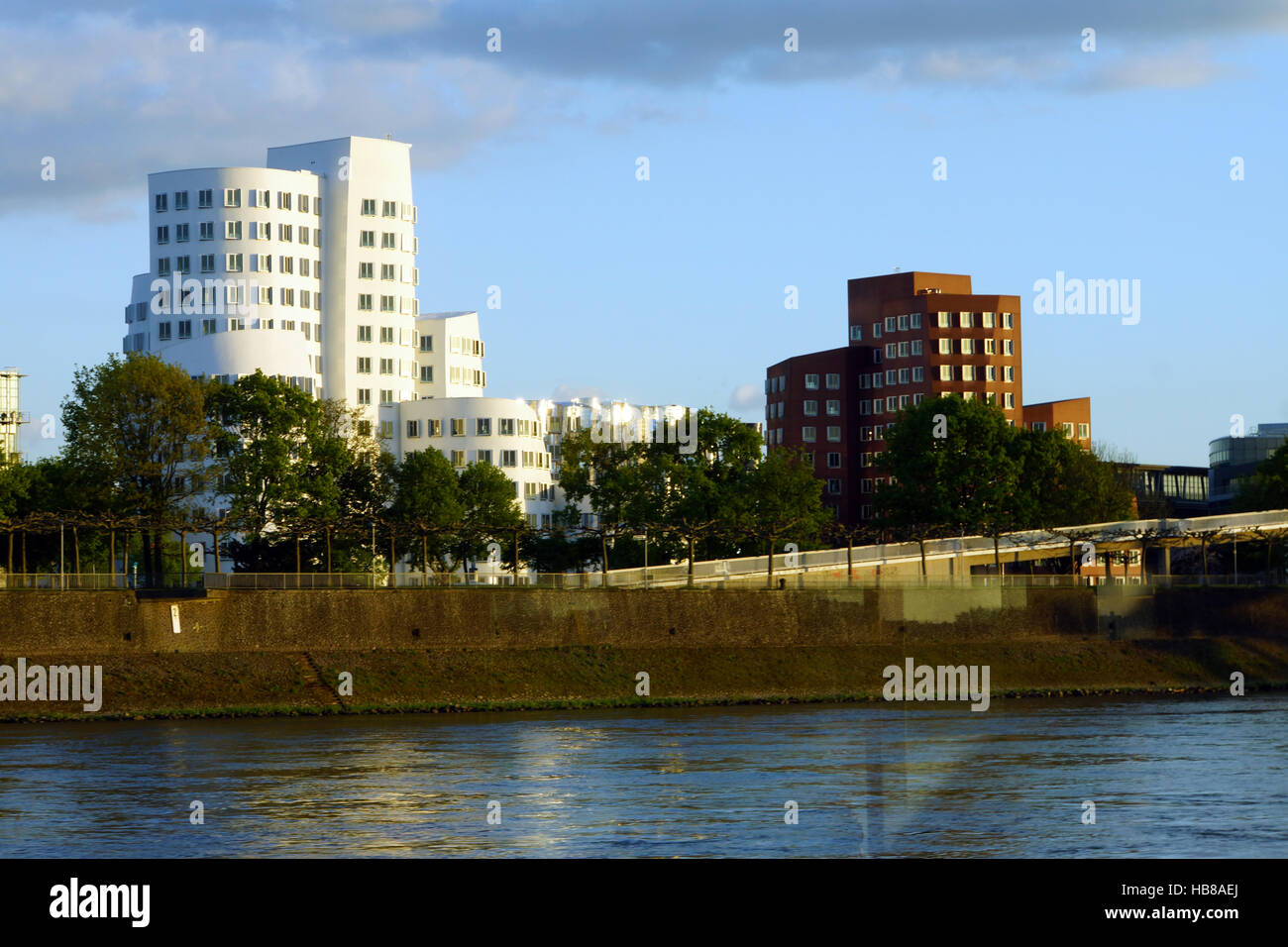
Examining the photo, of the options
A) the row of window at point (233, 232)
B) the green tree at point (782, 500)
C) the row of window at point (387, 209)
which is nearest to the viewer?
the green tree at point (782, 500)

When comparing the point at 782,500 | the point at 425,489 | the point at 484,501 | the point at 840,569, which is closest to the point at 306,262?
the point at 484,501

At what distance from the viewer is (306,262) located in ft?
630

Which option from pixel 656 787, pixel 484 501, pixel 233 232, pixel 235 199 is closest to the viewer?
pixel 656 787

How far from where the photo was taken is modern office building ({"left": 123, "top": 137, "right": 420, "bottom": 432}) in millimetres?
187500

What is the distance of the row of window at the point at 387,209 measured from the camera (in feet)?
636

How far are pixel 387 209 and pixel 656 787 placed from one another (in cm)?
15165

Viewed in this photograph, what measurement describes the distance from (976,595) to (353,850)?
8145cm

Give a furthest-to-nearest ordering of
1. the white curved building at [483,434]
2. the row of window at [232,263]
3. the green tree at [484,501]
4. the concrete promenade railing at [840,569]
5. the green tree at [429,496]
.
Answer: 1. the row of window at [232,263]
2. the white curved building at [483,434]
3. the green tree at [484,501]
4. the green tree at [429,496]
5. the concrete promenade railing at [840,569]

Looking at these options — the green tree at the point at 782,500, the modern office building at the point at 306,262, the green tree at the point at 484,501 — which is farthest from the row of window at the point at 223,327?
the green tree at the point at 782,500

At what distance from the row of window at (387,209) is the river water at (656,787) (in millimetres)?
118668

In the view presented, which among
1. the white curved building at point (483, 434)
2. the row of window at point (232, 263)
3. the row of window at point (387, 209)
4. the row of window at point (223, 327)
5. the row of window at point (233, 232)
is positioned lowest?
the white curved building at point (483, 434)

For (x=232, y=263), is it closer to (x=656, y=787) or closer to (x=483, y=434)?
(x=483, y=434)

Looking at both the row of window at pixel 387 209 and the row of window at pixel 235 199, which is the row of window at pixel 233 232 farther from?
the row of window at pixel 387 209
